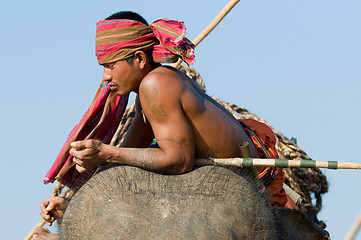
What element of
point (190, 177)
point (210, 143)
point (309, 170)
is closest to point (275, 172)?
point (210, 143)

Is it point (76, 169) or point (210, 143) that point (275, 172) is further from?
point (76, 169)

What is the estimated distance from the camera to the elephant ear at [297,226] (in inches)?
149

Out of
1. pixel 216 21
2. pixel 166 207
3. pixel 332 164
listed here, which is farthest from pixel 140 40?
pixel 216 21

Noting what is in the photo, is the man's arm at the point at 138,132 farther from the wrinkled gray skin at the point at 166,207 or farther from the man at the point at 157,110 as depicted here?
the wrinkled gray skin at the point at 166,207

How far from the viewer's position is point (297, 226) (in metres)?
3.95

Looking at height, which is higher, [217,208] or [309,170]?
[217,208]

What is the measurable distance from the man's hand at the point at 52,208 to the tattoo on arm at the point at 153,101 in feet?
2.31

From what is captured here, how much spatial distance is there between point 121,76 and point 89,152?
467 millimetres

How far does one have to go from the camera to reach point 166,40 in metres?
3.61

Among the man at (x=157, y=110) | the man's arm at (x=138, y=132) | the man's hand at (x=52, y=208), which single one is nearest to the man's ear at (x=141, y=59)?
the man at (x=157, y=110)

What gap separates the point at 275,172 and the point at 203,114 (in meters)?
0.77

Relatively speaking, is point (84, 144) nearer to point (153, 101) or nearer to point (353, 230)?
point (153, 101)

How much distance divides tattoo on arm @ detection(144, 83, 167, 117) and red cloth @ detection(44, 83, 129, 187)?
1.66 ft

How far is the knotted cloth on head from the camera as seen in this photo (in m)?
3.60
